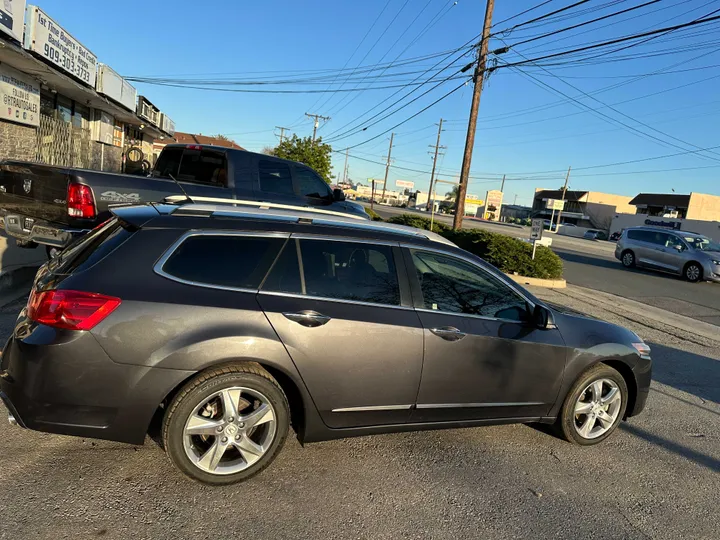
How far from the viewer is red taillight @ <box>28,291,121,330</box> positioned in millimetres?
2680

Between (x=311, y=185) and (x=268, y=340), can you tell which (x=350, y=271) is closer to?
(x=268, y=340)

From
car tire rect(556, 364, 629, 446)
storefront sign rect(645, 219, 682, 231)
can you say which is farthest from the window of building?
storefront sign rect(645, 219, 682, 231)

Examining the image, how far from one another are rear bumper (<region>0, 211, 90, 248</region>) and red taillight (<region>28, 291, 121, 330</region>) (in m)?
3.01

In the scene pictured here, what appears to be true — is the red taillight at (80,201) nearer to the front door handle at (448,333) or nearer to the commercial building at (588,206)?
the front door handle at (448,333)

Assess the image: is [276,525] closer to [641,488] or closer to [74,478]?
[74,478]

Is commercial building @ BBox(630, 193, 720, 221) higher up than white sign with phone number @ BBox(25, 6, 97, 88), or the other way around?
commercial building @ BBox(630, 193, 720, 221)

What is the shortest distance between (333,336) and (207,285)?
814 millimetres

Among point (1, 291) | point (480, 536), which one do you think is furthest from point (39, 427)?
point (1, 291)

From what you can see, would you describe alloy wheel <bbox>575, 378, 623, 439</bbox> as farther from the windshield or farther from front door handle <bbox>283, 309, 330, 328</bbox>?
the windshield

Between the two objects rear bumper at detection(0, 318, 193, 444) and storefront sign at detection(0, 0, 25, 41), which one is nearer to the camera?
rear bumper at detection(0, 318, 193, 444)

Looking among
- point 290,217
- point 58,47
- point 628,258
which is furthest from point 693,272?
point 58,47

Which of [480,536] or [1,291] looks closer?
[480,536]

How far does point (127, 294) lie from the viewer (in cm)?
276

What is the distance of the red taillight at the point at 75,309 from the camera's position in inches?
105
